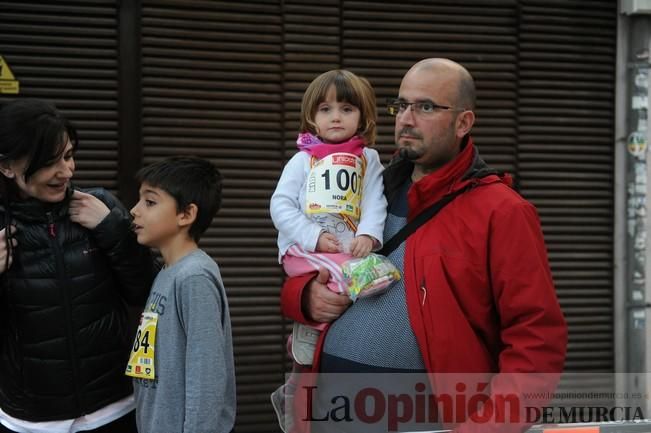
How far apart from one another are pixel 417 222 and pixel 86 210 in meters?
1.24

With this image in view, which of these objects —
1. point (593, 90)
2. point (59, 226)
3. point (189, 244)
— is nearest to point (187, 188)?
point (189, 244)

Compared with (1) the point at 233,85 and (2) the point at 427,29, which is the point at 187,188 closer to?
(1) the point at 233,85

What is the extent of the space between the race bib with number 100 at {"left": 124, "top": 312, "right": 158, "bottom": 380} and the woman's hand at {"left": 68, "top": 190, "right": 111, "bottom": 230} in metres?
0.40

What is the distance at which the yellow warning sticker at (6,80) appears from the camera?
5.09 metres

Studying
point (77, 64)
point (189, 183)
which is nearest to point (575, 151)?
point (77, 64)

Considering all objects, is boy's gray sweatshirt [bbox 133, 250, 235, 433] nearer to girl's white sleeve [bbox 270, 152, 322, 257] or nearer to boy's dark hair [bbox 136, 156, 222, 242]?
boy's dark hair [bbox 136, 156, 222, 242]

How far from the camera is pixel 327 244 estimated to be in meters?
2.98

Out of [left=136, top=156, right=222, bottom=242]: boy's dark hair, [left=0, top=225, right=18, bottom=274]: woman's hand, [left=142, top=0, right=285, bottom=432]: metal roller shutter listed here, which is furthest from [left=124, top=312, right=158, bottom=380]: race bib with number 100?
[left=142, top=0, right=285, bottom=432]: metal roller shutter

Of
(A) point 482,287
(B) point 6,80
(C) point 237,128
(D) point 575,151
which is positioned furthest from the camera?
(D) point 575,151

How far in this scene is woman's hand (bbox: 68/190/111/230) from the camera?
9.30 ft

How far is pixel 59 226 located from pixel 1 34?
2882 mm

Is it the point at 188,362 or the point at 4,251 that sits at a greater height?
the point at 4,251

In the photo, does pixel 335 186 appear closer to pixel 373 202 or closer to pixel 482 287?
pixel 373 202

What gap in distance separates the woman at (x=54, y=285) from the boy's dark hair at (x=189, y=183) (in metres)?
0.22
